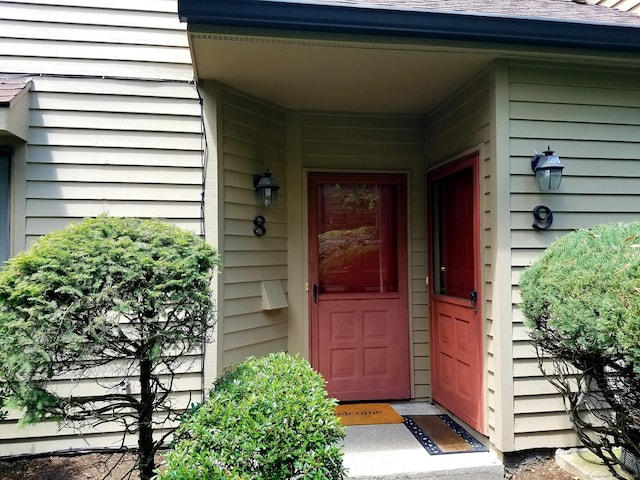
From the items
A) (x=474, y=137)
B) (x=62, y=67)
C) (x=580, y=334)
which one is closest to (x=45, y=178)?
(x=62, y=67)

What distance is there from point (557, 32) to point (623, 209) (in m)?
1.32

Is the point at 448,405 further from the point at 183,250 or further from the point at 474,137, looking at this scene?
the point at 183,250

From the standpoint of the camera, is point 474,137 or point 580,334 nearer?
point 580,334

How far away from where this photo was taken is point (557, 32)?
2.70 m

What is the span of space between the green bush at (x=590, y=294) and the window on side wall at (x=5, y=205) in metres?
3.37

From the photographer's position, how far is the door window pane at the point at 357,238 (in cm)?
391

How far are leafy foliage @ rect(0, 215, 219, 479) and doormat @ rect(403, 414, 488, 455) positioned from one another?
1.90m

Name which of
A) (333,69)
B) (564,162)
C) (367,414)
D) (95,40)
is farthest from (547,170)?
(95,40)

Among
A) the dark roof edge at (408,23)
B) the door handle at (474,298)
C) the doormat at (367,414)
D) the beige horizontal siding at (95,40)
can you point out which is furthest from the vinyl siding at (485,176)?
the beige horizontal siding at (95,40)

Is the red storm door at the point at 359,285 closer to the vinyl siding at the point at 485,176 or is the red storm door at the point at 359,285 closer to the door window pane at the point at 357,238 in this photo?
the door window pane at the point at 357,238

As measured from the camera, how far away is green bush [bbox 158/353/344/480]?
1.67m

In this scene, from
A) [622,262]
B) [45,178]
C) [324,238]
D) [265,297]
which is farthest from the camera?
[324,238]

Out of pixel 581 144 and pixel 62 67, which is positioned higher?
pixel 62 67

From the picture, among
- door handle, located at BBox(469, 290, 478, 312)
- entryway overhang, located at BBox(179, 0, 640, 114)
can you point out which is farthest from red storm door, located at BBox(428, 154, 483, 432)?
entryway overhang, located at BBox(179, 0, 640, 114)
